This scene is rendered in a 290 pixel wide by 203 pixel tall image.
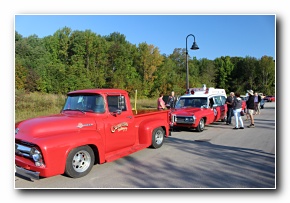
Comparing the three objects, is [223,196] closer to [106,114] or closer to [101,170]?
[101,170]

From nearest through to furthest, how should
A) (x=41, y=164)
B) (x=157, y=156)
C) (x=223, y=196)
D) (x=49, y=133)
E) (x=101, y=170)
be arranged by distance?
1. (x=223, y=196)
2. (x=41, y=164)
3. (x=49, y=133)
4. (x=101, y=170)
5. (x=157, y=156)

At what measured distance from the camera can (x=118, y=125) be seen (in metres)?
6.42

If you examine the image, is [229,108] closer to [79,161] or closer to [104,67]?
[79,161]

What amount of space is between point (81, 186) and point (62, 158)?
65 centimetres

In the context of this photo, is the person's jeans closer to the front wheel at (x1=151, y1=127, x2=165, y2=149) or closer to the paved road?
the paved road

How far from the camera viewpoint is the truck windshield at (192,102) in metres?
12.3

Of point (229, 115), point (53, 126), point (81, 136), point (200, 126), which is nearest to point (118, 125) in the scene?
point (81, 136)

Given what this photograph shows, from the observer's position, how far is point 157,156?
7156 millimetres

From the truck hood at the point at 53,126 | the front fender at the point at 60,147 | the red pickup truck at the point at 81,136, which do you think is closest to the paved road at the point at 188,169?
the red pickup truck at the point at 81,136

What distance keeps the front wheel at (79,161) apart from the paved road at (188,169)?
14cm

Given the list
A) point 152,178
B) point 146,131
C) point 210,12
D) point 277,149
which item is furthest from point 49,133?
point 277,149

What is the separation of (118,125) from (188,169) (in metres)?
1.96

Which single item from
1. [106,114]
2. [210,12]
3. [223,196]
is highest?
[210,12]

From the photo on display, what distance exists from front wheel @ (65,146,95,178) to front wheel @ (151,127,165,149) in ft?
8.30
